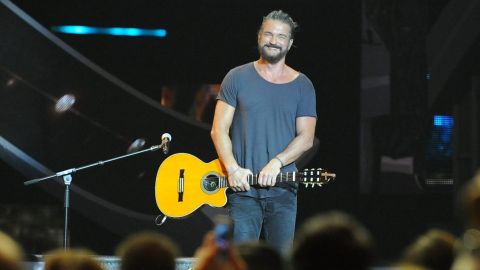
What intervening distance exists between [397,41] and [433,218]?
169 cm

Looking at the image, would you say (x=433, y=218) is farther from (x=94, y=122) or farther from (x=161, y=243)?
(x=161, y=243)

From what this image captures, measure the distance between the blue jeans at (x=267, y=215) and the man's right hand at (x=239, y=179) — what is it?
89 millimetres

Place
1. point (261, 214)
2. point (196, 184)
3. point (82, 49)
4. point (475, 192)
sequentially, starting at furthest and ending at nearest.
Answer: point (82, 49) → point (196, 184) → point (261, 214) → point (475, 192)

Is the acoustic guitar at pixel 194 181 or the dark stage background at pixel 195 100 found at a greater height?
the dark stage background at pixel 195 100

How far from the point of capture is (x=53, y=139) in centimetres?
872

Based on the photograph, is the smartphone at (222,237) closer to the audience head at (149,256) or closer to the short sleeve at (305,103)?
the audience head at (149,256)

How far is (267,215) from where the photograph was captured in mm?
5926

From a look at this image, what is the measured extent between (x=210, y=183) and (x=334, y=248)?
405 centimetres

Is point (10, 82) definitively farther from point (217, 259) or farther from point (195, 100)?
point (217, 259)

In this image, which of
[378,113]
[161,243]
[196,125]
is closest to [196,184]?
[196,125]

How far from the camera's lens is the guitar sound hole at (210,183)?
6355 mm

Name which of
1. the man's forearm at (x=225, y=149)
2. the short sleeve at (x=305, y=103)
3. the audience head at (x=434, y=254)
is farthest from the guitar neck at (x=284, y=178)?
the audience head at (x=434, y=254)

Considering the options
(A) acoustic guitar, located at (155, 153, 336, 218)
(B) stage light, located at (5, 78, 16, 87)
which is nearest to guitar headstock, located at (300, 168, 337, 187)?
(A) acoustic guitar, located at (155, 153, 336, 218)

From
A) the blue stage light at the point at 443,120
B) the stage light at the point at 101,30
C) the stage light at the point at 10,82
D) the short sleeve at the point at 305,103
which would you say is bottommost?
the short sleeve at the point at 305,103
